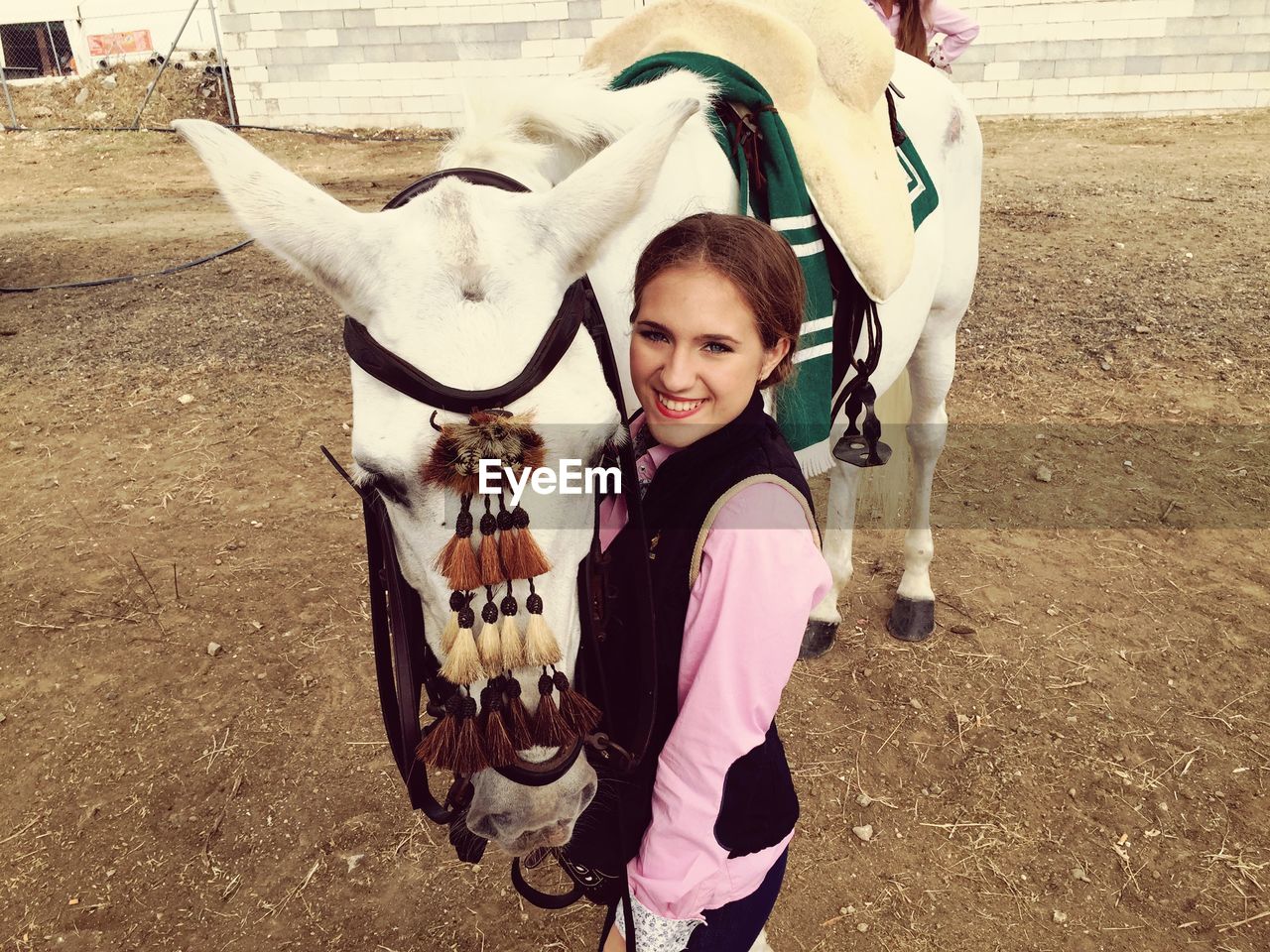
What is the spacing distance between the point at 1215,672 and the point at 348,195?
8434 mm

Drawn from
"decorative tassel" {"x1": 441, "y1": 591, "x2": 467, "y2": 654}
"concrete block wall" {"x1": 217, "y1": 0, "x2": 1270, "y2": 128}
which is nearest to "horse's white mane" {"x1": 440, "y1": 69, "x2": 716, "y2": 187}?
"decorative tassel" {"x1": 441, "y1": 591, "x2": 467, "y2": 654}

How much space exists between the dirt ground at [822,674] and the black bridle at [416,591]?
41.7 inches

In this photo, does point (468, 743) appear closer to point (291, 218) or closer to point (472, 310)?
point (472, 310)

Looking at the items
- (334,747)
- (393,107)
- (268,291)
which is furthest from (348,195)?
(334,747)

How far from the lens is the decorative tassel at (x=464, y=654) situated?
3.47 ft

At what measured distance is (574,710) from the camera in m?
1.16

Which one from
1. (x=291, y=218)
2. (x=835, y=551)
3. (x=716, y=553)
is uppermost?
(x=291, y=218)

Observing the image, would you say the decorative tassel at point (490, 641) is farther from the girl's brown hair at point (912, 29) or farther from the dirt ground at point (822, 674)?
the girl's brown hair at point (912, 29)

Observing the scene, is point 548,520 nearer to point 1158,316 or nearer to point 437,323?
point 437,323

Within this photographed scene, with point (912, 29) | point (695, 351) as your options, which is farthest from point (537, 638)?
point (912, 29)

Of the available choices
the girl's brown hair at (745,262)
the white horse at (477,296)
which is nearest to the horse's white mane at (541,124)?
the white horse at (477,296)

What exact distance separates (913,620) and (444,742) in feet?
7.54

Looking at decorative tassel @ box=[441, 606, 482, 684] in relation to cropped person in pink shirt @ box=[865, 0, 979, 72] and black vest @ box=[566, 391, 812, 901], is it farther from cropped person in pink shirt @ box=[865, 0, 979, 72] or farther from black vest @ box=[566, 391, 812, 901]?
cropped person in pink shirt @ box=[865, 0, 979, 72]

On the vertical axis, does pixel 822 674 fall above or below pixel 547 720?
below
